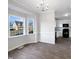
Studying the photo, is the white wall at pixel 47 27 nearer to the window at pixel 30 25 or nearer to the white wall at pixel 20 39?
the white wall at pixel 20 39

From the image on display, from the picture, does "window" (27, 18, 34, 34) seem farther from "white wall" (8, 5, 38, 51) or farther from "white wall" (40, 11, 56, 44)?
"white wall" (40, 11, 56, 44)

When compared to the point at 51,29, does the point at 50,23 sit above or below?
above

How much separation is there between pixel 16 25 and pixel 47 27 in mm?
2520

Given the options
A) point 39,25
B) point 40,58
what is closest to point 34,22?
point 39,25

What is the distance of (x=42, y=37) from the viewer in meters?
7.08

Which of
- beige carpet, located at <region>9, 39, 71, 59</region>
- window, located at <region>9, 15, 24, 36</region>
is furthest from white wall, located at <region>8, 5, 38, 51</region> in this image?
beige carpet, located at <region>9, 39, 71, 59</region>

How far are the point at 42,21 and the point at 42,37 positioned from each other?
1399mm

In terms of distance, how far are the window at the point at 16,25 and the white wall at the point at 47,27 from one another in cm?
185

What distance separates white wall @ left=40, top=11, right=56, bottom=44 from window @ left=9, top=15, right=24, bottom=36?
1.85 metres

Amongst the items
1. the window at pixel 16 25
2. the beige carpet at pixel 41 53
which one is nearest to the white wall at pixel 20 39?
the window at pixel 16 25

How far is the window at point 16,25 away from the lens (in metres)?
4.96
